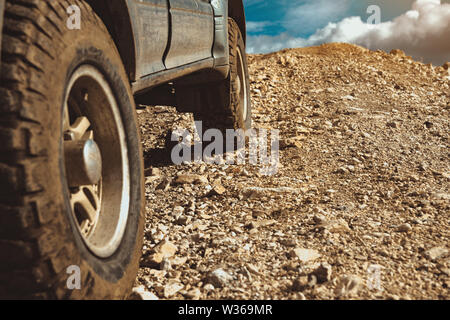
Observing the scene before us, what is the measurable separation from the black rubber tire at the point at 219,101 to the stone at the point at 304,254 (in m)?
2.12

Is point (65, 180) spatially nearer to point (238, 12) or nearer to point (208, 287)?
point (208, 287)

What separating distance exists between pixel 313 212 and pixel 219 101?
1.83 meters

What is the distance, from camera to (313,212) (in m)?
2.73

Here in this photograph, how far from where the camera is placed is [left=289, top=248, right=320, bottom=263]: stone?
6.88 feet

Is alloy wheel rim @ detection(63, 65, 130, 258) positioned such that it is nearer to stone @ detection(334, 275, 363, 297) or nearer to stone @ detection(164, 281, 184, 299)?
stone @ detection(164, 281, 184, 299)

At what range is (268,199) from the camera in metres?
2.99

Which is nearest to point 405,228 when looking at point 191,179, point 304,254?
point 304,254

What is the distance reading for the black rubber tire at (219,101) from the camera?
158 inches

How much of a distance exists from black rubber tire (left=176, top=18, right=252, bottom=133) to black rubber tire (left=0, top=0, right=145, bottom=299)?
100 inches

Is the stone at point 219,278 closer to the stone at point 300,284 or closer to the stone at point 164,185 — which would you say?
the stone at point 300,284

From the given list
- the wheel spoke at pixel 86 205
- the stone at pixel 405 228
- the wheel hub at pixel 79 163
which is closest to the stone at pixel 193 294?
the wheel spoke at pixel 86 205

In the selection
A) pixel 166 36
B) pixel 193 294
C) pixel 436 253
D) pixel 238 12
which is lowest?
pixel 193 294

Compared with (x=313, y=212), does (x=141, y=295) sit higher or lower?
lower
